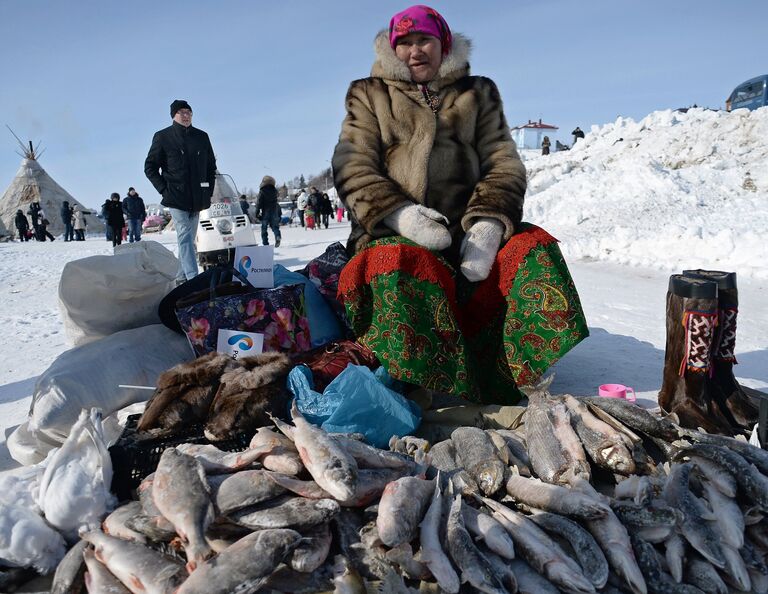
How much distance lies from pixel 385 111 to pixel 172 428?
2.26 metres

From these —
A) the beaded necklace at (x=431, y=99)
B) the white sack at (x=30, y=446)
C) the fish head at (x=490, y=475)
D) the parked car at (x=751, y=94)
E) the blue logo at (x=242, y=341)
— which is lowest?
the white sack at (x=30, y=446)

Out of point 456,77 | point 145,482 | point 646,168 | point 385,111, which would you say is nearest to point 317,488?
point 145,482

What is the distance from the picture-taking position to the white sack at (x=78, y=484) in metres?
2.11

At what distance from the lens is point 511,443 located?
2.55 m

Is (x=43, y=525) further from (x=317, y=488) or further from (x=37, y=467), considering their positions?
(x=317, y=488)

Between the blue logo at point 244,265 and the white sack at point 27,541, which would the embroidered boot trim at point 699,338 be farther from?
the white sack at point 27,541

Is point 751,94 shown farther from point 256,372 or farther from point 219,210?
point 256,372

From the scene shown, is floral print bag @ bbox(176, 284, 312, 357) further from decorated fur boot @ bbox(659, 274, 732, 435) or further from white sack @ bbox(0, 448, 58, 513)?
decorated fur boot @ bbox(659, 274, 732, 435)

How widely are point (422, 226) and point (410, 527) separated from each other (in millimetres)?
1852

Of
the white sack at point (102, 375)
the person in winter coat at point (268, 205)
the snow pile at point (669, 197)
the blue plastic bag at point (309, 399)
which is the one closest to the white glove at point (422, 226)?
the blue plastic bag at point (309, 399)

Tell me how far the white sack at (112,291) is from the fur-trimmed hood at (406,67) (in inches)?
74.8

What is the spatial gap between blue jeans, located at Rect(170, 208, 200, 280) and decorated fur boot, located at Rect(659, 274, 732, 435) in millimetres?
5186

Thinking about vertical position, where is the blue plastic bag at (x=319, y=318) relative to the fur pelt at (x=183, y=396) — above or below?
above

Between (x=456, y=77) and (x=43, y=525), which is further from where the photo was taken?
(x=456, y=77)
